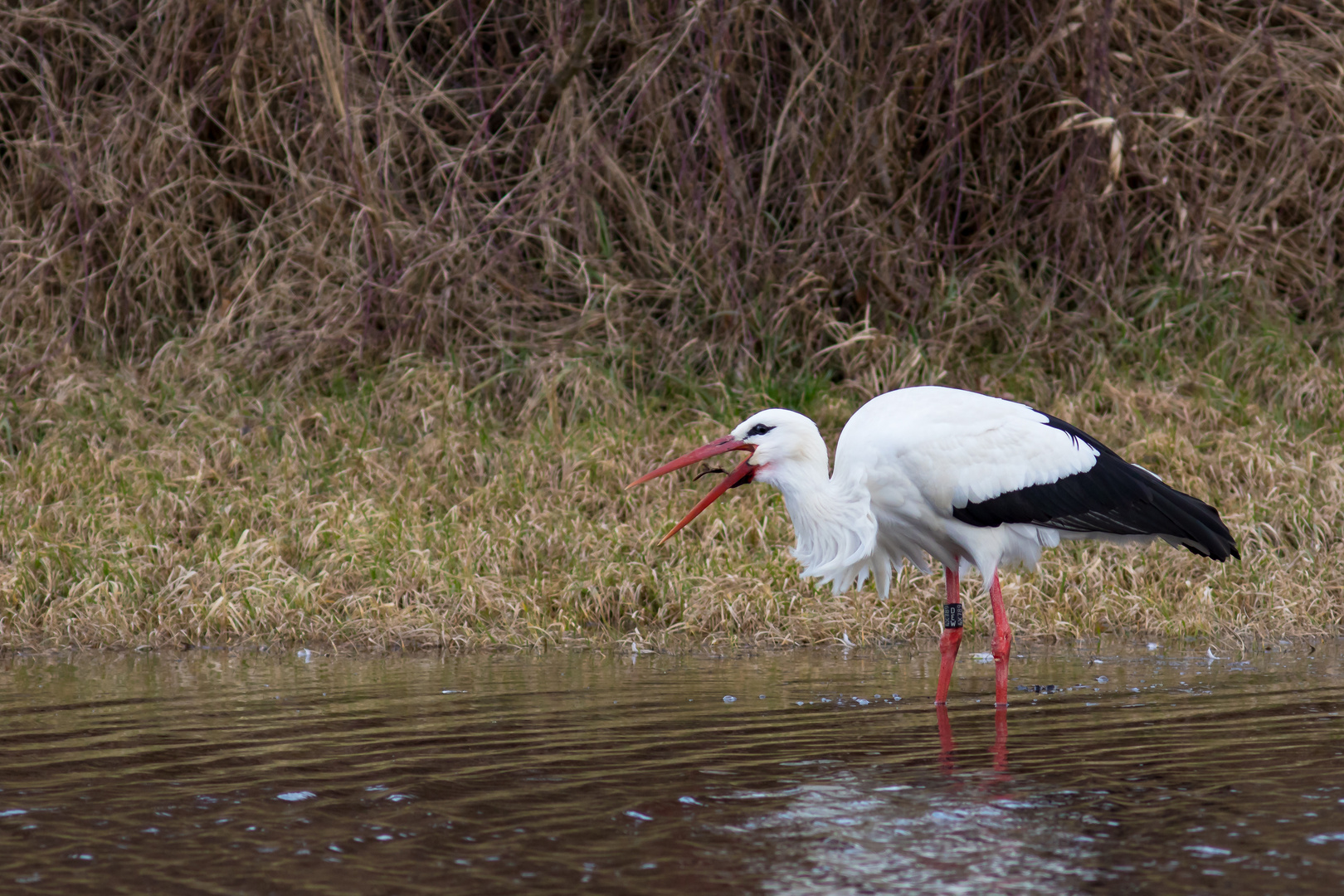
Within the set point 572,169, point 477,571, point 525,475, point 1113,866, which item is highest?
point 572,169

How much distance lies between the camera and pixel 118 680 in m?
6.30

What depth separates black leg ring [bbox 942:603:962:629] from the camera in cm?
619

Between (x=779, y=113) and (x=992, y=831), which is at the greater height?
(x=779, y=113)

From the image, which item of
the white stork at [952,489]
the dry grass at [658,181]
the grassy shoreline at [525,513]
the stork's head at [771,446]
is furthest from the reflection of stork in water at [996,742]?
the dry grass at [658,181]

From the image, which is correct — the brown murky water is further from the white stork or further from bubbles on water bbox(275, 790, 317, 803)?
the white stork

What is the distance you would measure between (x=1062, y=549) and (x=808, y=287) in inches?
125

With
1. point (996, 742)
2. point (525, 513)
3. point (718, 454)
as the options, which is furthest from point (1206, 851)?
point (525, 513)

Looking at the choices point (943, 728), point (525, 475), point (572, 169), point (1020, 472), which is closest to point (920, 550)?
point (1020, 472)

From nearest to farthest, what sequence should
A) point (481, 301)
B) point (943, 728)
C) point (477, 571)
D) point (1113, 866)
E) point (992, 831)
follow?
point (1113, 866), point (992, 831), point (943, 728), point (477, 571), point (481, 301)

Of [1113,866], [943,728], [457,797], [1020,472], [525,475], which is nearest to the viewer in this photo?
[1113,866]

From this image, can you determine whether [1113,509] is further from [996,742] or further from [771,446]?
[996,742]

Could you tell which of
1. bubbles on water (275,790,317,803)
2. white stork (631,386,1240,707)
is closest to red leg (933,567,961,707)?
white stork (631,386,1240,707)

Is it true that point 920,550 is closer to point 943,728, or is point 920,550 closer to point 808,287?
point 943,728

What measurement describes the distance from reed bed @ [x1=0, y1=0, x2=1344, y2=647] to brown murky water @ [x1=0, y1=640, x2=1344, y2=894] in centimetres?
260
